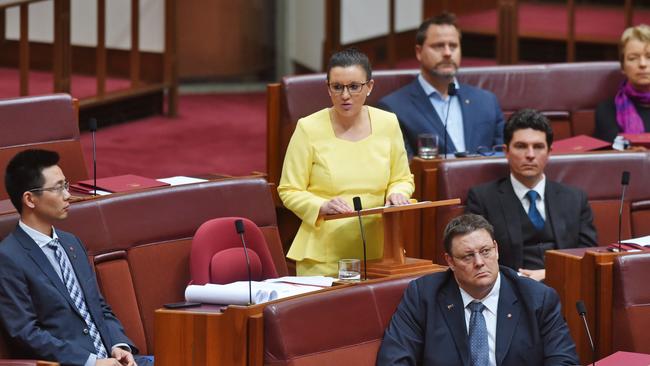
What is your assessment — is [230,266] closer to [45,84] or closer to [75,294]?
[75,294]

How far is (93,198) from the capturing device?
5.20ft

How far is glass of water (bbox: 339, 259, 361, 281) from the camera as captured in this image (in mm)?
1434

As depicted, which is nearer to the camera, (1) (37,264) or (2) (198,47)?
(1) (37,264)

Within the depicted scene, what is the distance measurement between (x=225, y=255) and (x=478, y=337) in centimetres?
32

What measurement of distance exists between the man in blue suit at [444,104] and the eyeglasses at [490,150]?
0.09 feet

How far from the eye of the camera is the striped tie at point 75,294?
4.69ft

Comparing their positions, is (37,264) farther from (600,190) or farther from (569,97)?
(569,97)

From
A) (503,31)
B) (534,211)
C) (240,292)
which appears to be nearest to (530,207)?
(534,211)

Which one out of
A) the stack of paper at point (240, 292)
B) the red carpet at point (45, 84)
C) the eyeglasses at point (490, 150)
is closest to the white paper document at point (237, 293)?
the stack of paper at point (240, 292)

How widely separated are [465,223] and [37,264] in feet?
1.49

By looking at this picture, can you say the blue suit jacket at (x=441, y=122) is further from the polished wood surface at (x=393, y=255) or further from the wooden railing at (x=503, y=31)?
the wooden railing at (x=503, y=31)

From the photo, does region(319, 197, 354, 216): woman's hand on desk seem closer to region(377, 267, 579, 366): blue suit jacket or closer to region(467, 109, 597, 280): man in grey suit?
region(377, 267, 579, 366): blue suit jacket

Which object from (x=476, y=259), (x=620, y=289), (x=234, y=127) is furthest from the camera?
(x=234, y=127)

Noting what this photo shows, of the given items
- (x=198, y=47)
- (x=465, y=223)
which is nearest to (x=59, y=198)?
(x=465, y=223)
